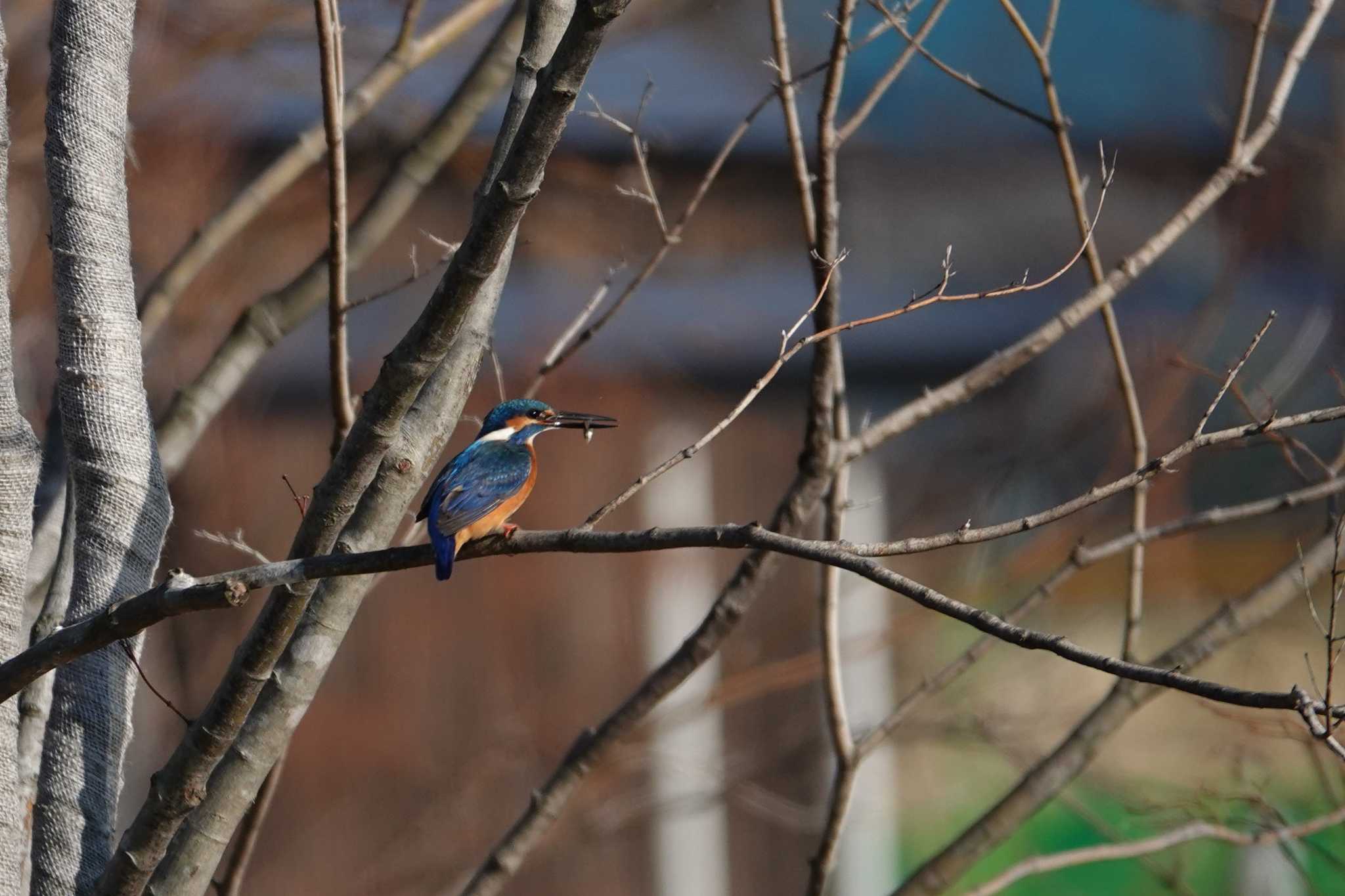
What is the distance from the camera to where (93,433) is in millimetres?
2158

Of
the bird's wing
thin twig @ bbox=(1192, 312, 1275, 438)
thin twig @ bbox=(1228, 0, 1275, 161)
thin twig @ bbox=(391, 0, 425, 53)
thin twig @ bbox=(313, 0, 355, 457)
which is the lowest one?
thin twig @ bbox=(1192, 312, 1275, 438)

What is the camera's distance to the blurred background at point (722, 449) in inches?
184

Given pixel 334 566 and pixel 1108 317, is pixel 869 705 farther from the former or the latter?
pixel 334 566

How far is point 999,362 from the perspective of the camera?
9.81ft

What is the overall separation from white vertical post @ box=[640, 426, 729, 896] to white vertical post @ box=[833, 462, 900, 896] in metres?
0.65

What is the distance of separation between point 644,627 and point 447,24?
3460 millimetres

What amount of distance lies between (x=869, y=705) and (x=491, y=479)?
10.2 feet

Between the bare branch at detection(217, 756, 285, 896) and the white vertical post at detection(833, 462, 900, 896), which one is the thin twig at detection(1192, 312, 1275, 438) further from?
the white vertical post at detection(833, 462, 900, 896)

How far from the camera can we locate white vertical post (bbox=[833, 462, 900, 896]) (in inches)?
197

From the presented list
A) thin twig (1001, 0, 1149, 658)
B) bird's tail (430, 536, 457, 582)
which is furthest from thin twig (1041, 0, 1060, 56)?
bird's tail (430, 536, 457, 582)

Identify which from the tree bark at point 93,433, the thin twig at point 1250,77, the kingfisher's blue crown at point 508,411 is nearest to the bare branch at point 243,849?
the tree bark at point 93,433

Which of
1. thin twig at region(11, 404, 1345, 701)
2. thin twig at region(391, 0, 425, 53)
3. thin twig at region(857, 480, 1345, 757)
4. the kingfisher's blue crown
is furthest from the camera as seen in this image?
thin twig at region(391, 0, 425, 53)

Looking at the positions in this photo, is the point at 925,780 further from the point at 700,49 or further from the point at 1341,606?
the point at 700,49

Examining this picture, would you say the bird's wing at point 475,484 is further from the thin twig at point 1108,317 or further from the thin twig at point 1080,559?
the thin twig at point 1108,317
